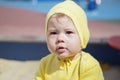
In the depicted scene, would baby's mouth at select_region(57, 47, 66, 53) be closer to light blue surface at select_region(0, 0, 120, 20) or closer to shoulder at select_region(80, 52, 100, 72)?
shoulder at select_region(80, 52, 100, 72)

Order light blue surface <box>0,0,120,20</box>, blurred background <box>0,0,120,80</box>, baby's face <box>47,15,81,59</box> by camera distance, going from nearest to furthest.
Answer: baby's face <box>47,15,81,59</box> < blurred background <box>0,0,120,80</box> < light blue surface <box>0,0,120,20</box>

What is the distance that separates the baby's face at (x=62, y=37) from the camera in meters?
0.78

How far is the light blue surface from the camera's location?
5.49 ft

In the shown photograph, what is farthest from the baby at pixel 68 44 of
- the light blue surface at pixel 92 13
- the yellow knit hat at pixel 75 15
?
the light blue surface at pixel 92 13

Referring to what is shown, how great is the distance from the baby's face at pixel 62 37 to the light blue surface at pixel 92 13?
916 millimetres

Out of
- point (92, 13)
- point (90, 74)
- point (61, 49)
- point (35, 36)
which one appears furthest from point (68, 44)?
point (92, 13)

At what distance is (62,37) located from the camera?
2.57ft

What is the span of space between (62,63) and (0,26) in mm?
984

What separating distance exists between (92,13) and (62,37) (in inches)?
37.7

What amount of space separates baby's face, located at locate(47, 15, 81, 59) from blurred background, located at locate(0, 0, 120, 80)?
0.61m

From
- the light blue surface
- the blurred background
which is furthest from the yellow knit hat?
the light blue surface

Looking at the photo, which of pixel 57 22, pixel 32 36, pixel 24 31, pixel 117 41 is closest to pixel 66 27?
pixel 57 22

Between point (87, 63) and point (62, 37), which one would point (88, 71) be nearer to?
point (87, 63)

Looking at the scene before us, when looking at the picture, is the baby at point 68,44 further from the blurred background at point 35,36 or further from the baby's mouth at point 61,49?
the blurred background at point 35,36
